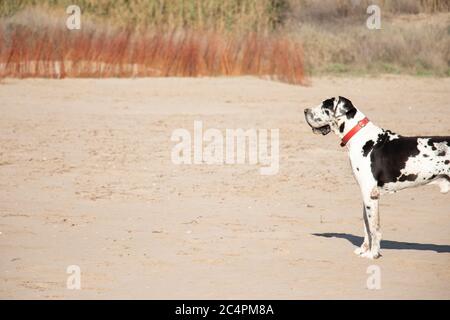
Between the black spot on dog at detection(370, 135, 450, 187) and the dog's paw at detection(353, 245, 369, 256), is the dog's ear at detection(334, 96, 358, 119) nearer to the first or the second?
the black spot on dog at detection(370, 135, 450, 187)

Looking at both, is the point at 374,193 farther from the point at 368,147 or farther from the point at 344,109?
the point at 344,109

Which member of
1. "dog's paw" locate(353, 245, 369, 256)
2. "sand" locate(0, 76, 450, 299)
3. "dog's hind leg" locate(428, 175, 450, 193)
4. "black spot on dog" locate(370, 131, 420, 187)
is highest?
"black spot on dog" locate(370, 131, 420, 187)

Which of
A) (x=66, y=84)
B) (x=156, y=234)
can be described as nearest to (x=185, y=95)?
(x=66, y=84)

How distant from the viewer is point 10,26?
2436cm

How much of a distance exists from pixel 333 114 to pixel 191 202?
339 cm

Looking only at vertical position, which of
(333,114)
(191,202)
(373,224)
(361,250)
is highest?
(333,114)

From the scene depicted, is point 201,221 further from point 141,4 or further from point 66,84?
point 141,4

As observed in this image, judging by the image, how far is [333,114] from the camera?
11438mm

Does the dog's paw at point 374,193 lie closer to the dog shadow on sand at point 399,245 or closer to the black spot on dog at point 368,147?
the black spot on dog at point 368,147

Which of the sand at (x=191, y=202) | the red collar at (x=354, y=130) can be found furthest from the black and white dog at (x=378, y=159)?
the sand at (x=191, y=202)

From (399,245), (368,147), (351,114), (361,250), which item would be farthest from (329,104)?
(399,245)

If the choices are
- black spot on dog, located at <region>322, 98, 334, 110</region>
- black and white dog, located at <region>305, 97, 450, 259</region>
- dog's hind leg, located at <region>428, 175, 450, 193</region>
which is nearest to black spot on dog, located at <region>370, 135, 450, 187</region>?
black and white dog, located at <region>305, 97, 450, 259</region>

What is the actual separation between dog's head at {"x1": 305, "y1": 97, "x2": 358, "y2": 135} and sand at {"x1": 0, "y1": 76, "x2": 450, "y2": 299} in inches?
49.0

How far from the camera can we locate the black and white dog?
11.0 meters
